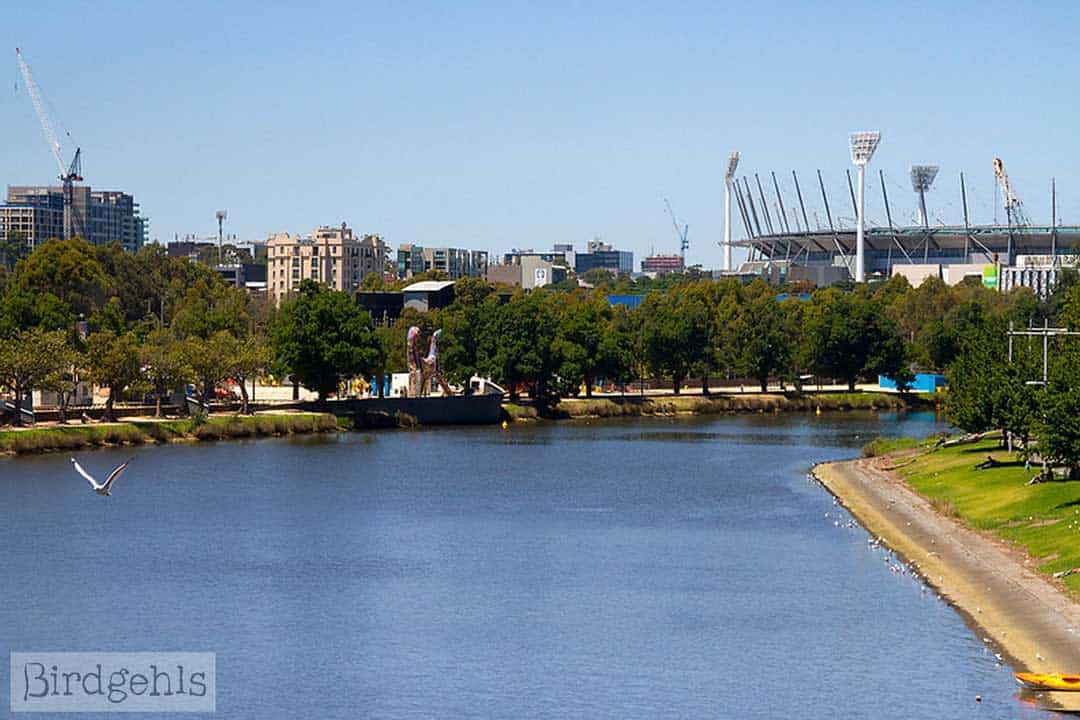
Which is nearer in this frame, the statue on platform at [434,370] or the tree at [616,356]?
the statue on platform at [434,370]

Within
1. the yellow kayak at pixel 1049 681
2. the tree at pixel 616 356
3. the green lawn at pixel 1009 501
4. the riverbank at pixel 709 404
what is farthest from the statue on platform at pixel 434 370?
the yellow kayak at pixel 1049 681

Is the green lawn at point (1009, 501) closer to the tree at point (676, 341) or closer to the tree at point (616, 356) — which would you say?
the tree at point (616, 356)

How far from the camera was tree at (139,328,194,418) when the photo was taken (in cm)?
12825

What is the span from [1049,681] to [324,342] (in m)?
98.4

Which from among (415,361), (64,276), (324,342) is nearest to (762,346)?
(415,361)

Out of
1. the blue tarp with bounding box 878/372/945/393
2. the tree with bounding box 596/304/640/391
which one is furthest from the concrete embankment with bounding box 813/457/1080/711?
the blue tarp with bounding box 878/372/945/393

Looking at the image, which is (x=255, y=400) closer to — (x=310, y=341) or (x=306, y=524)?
(x=310, y=341)

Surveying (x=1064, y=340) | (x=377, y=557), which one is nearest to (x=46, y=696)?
(x=377, y=557)

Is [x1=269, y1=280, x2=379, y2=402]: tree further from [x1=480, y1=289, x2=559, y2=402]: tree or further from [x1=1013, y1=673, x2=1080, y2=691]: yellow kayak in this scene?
[x1=1013, y1=673, x2=1080, y2=691]: yellow kayak

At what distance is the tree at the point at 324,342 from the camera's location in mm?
139750

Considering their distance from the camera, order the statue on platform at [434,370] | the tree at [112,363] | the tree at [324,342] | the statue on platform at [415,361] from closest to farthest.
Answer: the tree at [112,363] → the tree at [324,342] → the statue on platform at [415,361] → the statue on platform at [434,370]

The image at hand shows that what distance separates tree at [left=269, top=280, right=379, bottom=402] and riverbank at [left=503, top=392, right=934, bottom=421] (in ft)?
54.5

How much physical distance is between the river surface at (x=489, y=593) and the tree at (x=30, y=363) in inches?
465

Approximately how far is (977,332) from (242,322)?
247 feet
